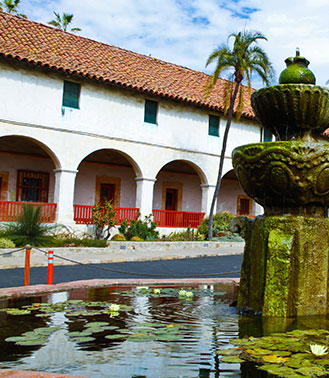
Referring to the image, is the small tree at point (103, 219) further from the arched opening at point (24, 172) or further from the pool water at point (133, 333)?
the pool water at point (133, 333)

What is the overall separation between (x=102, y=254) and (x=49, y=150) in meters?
4.70

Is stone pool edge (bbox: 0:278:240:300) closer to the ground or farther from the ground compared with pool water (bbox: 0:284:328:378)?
closer to the ground

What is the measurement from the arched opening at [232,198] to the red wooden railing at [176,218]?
15.1 ft

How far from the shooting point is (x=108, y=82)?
55.7 ft

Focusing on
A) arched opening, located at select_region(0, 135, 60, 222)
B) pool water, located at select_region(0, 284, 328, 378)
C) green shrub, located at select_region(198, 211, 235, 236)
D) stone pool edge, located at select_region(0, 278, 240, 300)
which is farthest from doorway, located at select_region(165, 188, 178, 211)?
pool water, located at select_region(0, 284, 328, 378)

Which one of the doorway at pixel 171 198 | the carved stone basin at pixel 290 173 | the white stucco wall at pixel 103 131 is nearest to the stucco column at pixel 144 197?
the white stucco wall at pixel 103 131

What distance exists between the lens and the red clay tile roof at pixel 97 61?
1589 centimetres

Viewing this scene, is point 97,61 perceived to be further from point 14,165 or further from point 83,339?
point 83,339

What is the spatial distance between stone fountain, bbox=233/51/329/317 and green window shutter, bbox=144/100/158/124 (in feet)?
46.1

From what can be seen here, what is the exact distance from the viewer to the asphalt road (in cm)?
854

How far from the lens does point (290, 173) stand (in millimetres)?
4406

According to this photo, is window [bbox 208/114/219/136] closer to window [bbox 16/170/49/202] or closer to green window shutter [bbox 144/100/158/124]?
green window shutter [bbox 144/100/158/124]

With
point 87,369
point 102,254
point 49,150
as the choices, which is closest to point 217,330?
point 87,369

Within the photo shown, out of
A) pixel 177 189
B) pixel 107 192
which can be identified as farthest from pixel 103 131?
pixel 177 189
